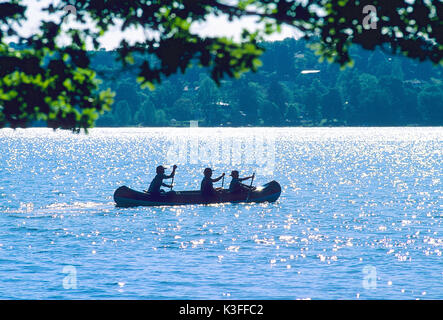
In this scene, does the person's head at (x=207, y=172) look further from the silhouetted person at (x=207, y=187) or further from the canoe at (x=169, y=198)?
the canoe at (x=169, y=198)

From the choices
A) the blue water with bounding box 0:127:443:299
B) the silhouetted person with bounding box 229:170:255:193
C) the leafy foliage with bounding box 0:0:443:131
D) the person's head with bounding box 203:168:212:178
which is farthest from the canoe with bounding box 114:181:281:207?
the leafy foliage with bounding box 0:0:443:131

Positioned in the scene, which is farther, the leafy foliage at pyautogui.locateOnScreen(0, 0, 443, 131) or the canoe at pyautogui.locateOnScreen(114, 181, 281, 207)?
the canoe at pyautogui.locateOnScreen(114, 181, 281, 207)

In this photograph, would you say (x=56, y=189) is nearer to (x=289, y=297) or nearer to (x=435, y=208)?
(x=435, y=208)

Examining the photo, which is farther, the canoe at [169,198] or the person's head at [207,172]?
the canoe at [169,198]

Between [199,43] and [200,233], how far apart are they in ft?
78.2

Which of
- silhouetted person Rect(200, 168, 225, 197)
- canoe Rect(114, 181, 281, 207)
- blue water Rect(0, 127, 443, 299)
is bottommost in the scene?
blue water Rect(0, 127, 443, 299)

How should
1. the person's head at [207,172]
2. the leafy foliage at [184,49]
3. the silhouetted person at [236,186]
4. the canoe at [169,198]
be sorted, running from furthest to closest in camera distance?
the silhouetted person at [236,186] → the canoe at [169,198] → the person's head at [207,172] → the leafy foliage at [184,49]

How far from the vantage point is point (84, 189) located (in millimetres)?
59000

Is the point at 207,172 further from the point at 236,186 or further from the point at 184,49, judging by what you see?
the point at 184,49

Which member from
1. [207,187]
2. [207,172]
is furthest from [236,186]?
[207,172]

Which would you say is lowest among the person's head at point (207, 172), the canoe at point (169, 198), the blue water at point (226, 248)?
the blue water at point (226, 248)

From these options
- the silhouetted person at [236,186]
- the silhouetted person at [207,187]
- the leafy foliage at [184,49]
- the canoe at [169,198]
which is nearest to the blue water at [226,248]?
the canoe at [169,198]

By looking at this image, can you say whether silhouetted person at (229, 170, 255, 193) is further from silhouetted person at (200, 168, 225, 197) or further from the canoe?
silhouetted person at (200, 168, 225, 197)
